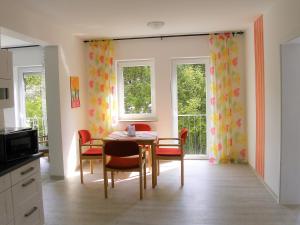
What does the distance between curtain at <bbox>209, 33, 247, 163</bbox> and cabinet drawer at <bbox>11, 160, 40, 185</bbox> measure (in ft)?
11.4

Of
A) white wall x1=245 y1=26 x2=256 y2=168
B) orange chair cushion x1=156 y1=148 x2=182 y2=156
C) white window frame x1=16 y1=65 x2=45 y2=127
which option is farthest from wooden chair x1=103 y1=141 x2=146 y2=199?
white window frame x1=16 y1=65 x2=45 y2=127

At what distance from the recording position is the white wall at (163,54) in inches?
213

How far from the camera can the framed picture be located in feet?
16.4

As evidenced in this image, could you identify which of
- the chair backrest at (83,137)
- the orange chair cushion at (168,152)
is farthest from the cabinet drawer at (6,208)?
the orange chair cushion at (168,152)

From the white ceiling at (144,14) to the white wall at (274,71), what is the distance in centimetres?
31

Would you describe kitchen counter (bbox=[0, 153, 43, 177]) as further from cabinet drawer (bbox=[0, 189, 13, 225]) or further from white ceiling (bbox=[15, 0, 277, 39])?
white ceiling (bbox=[15, 0, 277, 39])

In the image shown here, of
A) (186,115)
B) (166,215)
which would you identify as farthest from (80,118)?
(166,215)

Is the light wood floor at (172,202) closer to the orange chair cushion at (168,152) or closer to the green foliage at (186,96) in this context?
the orange chair cushion at (168,152)

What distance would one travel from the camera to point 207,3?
3506 mm

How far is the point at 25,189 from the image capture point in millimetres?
2604

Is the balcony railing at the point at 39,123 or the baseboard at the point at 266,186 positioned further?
the balcony railing at the point at 39,123

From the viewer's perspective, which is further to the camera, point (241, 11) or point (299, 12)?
point (241, 11)

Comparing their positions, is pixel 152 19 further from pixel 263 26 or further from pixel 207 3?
pixel 263 26

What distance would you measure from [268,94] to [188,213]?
191cm
